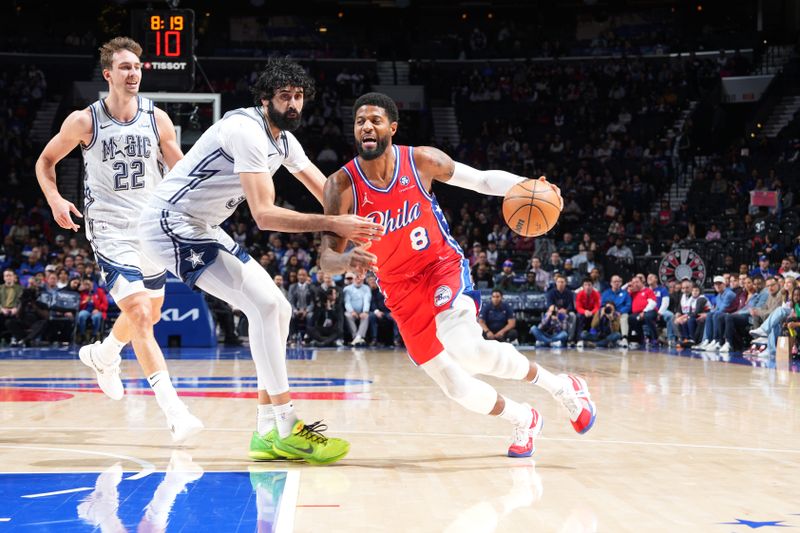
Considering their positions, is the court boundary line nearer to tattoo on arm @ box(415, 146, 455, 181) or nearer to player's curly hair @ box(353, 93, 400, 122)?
tattoo on arm @ box(415, 146, 455, 181)

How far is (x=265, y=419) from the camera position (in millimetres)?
5066

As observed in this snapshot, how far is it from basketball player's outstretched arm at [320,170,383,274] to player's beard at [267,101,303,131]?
36cm

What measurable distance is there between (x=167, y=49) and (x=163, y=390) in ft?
33.5

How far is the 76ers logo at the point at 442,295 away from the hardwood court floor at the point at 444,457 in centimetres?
83

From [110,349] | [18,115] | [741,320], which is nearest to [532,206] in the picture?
[110,349]

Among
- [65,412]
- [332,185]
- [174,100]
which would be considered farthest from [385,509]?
[174,100]

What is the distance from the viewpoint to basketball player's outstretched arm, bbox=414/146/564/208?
5152 mm

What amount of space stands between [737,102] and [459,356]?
26198mm

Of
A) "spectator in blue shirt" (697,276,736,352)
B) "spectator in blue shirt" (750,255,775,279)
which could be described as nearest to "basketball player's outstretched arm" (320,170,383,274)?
"spectator in blue shirt" (697,276,736,352)

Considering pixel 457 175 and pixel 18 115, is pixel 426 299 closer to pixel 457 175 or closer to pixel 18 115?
pixel 457 175

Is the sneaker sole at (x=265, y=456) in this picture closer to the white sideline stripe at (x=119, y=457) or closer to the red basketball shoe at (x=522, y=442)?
the white sideline stripe at (x=119, y=457)

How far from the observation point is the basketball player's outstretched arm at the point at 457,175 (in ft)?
16.9

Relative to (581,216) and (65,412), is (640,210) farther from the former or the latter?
(65,412)

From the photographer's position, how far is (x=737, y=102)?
28672 millimetres
